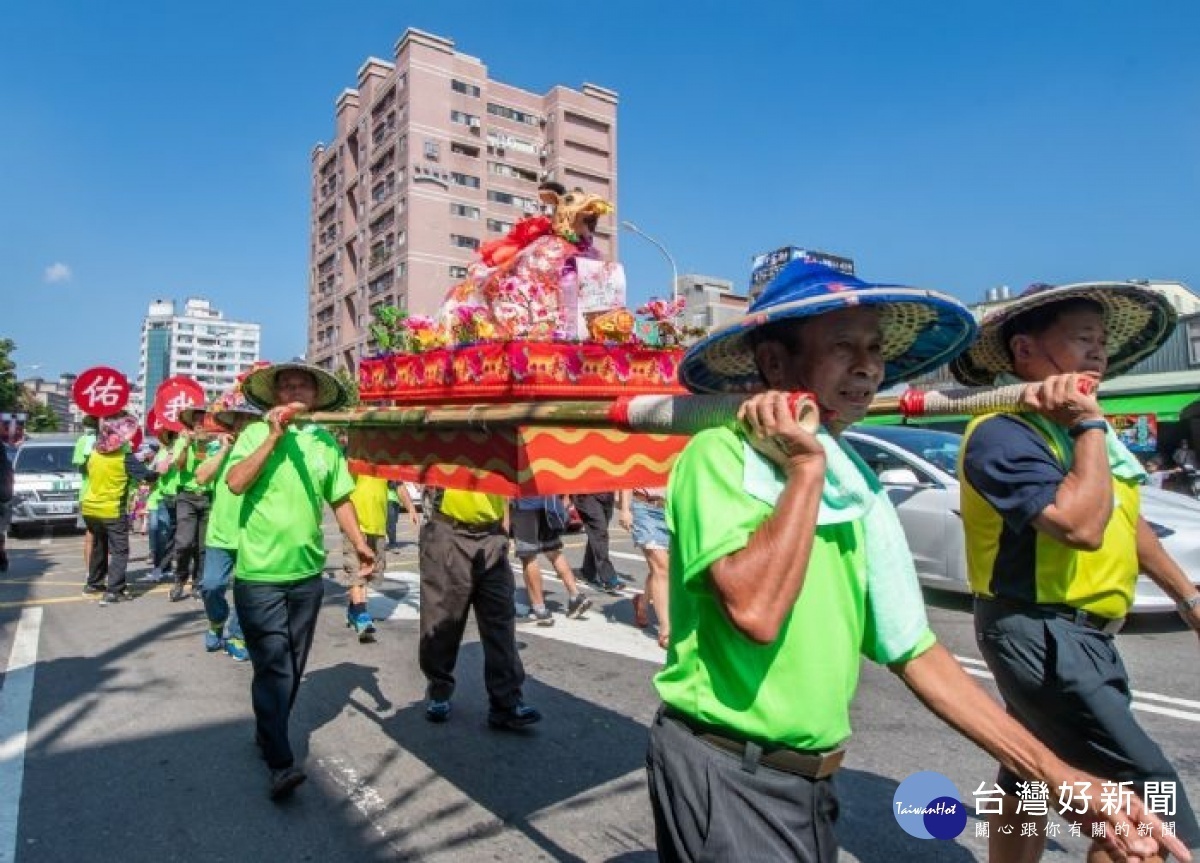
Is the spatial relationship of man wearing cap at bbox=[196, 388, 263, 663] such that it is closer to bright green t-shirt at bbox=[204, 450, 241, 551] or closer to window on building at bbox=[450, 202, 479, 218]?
bright green t-shirt at bbox=[204, 450, 241, 551]

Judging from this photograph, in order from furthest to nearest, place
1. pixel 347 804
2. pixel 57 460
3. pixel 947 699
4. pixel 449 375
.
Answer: pixel 57 460, pixel 347 804, pixel 449 375, pixel 947 699

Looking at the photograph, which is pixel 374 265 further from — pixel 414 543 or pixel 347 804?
pixel 347 804

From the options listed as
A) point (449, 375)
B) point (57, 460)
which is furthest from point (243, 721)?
point (57, 460)

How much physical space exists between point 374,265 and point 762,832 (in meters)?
62.6

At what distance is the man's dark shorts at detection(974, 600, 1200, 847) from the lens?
2156 mm

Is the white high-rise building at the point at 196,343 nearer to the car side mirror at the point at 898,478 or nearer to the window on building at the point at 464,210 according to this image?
the window on building at the point at 464,210

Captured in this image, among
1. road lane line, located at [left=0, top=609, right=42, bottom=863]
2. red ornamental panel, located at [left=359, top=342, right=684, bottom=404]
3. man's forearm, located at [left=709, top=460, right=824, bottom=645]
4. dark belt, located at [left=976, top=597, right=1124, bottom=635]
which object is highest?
red ornamental panel, located at [left=359, top=342, right=684, bottom=404]

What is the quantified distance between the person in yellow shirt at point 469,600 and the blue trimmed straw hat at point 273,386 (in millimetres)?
966

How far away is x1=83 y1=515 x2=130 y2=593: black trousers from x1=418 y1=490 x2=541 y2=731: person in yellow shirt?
5496mm

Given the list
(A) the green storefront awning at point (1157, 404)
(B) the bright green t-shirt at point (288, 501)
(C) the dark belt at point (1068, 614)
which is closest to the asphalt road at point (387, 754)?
(B) the bright green t-shirt at point (288, 501)

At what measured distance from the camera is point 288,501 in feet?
13.5

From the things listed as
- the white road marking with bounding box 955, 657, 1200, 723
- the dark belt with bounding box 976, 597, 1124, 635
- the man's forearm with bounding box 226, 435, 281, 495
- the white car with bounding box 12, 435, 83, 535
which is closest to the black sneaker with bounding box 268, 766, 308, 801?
the man's forearm with bounding box 226, 435, 281, 495

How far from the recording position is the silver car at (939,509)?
6.35 m

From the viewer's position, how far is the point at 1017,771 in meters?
1.56
